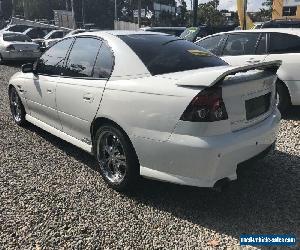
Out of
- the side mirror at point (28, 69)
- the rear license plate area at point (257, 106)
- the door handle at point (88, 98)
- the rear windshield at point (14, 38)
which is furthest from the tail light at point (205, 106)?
the rear windshield at point (14, 38)

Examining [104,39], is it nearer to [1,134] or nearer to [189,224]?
[189,224]

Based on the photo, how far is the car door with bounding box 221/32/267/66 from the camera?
268 inches

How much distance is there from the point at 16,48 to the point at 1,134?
9889 mm

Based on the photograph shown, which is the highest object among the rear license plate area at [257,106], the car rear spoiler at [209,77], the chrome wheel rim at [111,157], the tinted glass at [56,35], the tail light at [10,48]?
the tinted glass at [56,35]

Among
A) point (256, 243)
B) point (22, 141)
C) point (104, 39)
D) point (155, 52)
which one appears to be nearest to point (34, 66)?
point (22, 141)

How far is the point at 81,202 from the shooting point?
3.75 meters

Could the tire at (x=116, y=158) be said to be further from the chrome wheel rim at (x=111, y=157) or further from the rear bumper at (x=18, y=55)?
the rear bumper at (x=18, y=55)

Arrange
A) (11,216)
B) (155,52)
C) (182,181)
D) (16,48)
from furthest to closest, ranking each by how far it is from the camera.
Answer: (16,48) → (155,52) → (11,216) → (182,181)

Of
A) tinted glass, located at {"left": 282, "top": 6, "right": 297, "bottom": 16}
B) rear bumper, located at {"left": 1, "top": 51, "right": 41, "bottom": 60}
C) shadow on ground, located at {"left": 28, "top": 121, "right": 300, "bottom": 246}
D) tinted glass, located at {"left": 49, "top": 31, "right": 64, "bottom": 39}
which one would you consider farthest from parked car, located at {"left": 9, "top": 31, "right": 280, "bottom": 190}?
tinted glass, located at {"left": 282, "top": 6, "right": 297, "bottom": 16}

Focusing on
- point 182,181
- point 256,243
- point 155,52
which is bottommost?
point 256,243

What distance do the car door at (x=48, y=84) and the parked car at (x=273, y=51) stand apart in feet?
10.9

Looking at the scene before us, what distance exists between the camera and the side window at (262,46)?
679cm

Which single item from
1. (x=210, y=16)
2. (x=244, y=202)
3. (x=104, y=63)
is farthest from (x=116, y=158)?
(x=210, y=16)

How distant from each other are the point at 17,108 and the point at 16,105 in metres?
0.07
